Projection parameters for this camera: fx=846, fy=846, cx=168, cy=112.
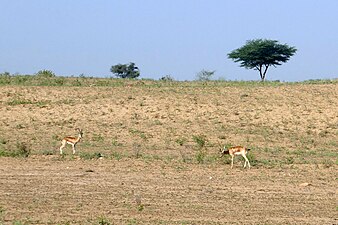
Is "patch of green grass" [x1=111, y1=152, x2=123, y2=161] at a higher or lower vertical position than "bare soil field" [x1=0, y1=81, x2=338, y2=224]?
lower

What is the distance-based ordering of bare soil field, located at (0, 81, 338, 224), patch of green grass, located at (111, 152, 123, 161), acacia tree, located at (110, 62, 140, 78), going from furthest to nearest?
acacia tree, located at (110, 62, 140, 78) → patch of green grass, located at (111, 152, 123, 161) → bare soil field, located at (0, 81, 338, 224)

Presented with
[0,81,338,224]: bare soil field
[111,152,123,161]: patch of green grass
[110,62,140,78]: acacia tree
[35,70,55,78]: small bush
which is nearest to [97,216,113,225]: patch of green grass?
[0,81,338,224]: bare soil field

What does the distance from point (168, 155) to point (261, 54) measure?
32960mm

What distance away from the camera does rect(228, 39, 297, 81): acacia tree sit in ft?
198

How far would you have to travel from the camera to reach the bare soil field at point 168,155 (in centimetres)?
1644

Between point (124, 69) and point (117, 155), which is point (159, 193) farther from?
point (124, 69)

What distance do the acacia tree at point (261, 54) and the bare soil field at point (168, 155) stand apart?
14.0 metres

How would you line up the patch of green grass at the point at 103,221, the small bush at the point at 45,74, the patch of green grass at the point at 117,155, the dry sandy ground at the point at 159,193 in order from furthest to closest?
the small bush at the point at 45,74, the patch of green grass at the point at 117,155, the dry sandy ground at the point at 159,193, the patch of green grass at the point at 103,221

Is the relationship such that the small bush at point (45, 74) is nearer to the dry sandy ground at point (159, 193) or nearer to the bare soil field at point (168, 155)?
the bare soil field at point (168, 155)

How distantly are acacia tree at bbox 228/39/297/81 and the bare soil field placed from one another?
1398cm

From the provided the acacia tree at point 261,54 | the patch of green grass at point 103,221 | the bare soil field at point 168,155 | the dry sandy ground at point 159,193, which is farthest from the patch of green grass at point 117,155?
the acacia tree at point 261,54

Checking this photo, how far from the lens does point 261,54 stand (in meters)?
60.5

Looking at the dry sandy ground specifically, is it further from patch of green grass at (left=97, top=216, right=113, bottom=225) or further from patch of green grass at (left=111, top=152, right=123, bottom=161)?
patch of green grass at (left=111, top=152, right=123, bottom=161)

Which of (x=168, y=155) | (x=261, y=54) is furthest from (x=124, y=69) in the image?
(x=168, y=155)
